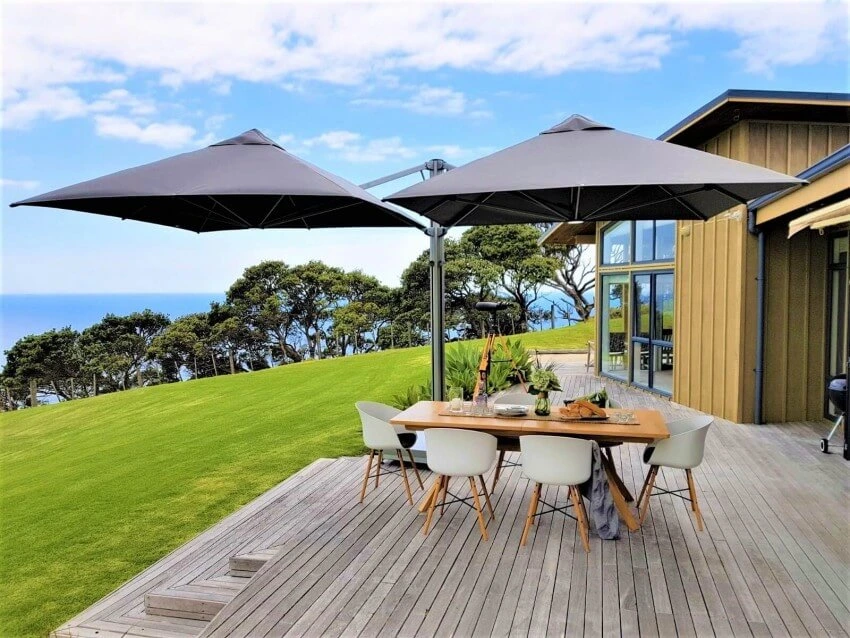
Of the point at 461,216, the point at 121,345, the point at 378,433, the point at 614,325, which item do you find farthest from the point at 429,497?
the point at 121,345

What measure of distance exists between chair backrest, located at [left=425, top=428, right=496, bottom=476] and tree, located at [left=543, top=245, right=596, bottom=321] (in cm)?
2055

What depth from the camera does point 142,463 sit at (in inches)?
355

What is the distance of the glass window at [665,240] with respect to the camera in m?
9.15

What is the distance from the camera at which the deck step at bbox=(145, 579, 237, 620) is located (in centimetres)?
362

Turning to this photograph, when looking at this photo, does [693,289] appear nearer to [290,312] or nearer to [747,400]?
[747,400]

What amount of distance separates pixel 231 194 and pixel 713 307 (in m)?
6.61

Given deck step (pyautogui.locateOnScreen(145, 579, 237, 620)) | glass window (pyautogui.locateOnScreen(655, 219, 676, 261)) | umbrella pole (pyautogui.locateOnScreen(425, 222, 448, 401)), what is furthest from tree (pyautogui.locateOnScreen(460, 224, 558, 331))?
deck step (pyautogui.locateOnScreen(145, 579, 237, 620))

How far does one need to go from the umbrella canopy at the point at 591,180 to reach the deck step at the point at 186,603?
8.66ft

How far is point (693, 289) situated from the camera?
8.48 metres

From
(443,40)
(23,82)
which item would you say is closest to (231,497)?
(443,40)

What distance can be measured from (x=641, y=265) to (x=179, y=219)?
24.9 feet

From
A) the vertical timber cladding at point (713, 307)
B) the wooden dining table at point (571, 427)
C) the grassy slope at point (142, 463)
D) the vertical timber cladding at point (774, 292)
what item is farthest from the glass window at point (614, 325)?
the wooden dining table at point (571, 427)

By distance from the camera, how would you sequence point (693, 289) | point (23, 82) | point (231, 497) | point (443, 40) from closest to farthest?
point (231, 497), point (443, 40), point (693, 289), point (23, 82)

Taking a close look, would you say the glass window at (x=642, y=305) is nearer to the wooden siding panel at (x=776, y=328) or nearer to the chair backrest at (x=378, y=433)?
the wooden siding panel at (x=776, y=328)
